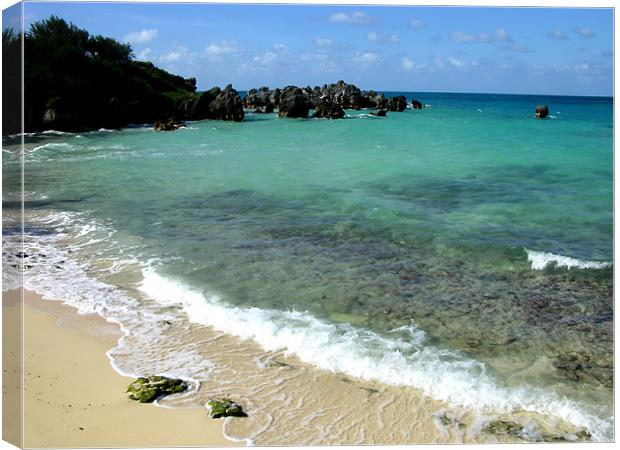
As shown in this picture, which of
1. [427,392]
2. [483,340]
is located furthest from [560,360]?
[427,392]

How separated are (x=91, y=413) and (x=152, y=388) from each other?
0.49 meters

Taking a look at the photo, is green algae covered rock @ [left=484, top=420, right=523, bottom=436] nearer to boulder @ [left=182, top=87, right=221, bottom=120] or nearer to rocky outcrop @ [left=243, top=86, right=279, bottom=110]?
boulder @ [left=182, top=87, right=221, bottom=120]

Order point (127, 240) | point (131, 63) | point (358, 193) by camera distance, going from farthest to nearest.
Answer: point (131, 63) → point (358, 193) → point (127, 240)

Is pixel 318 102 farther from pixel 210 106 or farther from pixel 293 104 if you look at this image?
pixel 210 106

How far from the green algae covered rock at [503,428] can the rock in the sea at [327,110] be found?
91.4ft

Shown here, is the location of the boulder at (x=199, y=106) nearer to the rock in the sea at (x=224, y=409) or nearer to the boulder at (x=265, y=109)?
the boulder at (x=265, y=109)

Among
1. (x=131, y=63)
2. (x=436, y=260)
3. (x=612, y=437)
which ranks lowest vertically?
(x=612, y=437)

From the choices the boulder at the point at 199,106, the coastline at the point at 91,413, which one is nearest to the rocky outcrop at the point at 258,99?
the boulder at the point at 199,106

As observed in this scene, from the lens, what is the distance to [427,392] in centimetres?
469

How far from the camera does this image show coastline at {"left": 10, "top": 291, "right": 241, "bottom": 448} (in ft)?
13.3

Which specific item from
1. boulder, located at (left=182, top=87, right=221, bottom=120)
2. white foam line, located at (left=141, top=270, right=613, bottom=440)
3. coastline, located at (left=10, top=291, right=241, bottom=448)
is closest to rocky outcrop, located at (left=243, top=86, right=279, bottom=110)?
boulder, located at (left=182, top=87, right=221, bottom=120)

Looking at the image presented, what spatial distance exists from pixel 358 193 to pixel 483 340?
6290mm

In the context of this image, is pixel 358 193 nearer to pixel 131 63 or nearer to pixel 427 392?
pixel 427 392

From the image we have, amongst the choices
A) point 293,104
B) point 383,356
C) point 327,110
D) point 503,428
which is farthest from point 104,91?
point 503,428
